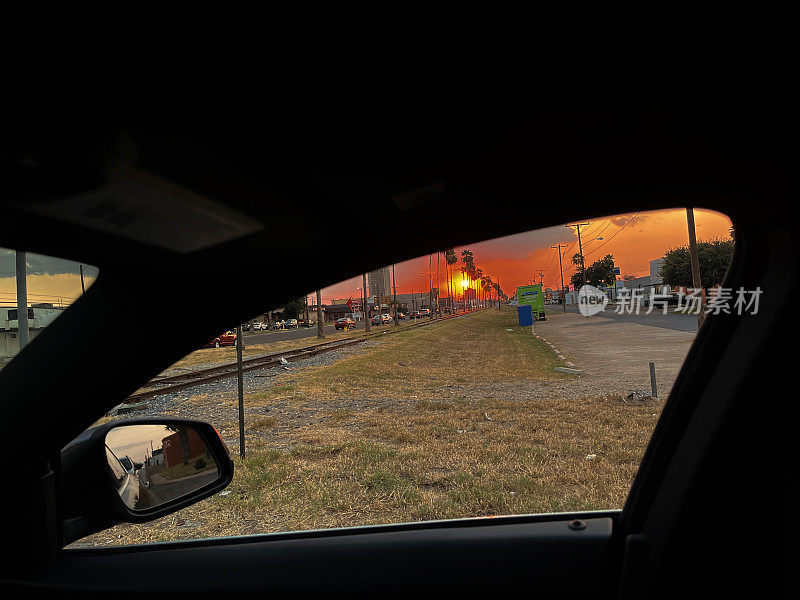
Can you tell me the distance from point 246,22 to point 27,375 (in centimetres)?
128

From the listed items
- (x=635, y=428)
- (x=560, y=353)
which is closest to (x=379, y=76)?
(x=635, y=428)

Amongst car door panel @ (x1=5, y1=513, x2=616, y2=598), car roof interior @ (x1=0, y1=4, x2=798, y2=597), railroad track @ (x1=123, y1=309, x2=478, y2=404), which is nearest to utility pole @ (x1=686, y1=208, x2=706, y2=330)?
car roof interior @ (x1=0, y1=4, x2=798, y2=597)

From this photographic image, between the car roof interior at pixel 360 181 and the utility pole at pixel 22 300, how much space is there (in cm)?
11

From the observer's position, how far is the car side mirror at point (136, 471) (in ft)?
5.45

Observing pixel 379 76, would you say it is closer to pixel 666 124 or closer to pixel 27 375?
pixel 666 124

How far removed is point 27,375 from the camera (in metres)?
1.42

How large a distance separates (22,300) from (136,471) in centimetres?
78

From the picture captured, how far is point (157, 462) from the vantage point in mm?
1889

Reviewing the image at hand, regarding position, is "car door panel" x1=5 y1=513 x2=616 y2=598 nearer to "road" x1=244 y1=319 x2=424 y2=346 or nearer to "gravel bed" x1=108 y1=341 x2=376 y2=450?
"gravel bed" x1=108 y1=341 x2=376 y2=450

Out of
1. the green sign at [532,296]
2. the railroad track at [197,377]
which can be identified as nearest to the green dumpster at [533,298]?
the green sign at [532,296]

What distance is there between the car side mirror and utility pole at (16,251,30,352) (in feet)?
1.29

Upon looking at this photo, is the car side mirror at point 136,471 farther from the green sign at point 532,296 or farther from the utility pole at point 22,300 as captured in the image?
the green sign at point 532,296

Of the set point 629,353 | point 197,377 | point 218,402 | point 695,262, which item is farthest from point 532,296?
point 695,262

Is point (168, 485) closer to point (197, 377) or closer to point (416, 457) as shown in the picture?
point (416, 457)
